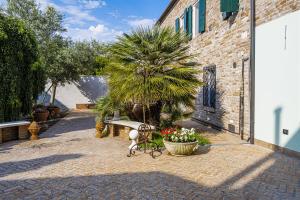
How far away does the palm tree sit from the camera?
840 cm

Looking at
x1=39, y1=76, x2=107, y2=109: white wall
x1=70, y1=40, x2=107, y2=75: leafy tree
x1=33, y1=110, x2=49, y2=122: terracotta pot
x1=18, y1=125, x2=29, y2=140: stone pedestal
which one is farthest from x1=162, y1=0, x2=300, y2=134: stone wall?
x1=39, y1=76, x2=107, y2=109: white wall

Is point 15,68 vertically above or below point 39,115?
above

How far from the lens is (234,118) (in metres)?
9.41

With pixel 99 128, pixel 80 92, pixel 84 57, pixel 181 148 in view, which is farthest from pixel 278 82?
pixel 80 92

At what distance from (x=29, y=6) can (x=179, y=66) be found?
39.1 feet

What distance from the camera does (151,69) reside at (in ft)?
28.6

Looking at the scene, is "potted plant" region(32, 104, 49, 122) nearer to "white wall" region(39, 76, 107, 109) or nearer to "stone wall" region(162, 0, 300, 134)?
"white wall" region(39, 76, 107, 109)

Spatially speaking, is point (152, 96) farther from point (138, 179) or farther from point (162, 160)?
point (138, 179)

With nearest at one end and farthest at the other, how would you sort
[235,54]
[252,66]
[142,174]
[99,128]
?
[142,174] < [252,66] < [235,54] < [99,128]

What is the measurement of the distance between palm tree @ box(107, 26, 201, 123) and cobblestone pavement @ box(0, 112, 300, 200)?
70.7 inches

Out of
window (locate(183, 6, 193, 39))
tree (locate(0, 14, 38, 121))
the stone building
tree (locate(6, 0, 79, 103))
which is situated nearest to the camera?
the stone building

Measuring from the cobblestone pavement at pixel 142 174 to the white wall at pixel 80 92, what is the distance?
12934 mm

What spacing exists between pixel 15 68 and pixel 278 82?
8.46m

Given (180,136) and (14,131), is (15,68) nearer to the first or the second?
(14,131)
